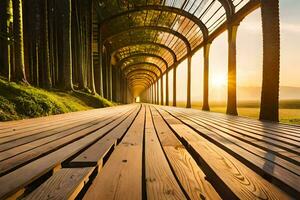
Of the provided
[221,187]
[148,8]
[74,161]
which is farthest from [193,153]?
[148,8]

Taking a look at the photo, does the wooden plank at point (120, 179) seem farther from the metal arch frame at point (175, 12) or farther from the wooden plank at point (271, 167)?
the metal arch frame at point (175, 12)

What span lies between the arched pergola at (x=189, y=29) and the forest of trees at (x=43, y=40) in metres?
2.41

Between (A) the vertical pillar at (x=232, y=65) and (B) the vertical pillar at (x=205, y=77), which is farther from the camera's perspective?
(B) the vertical pillar at (x=205, y=77)

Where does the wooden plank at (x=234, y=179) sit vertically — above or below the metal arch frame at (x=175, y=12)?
below

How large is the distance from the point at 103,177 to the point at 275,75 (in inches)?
262

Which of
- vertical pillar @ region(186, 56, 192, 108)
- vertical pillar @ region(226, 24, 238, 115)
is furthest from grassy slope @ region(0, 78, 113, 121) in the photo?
vertical pillar @ region(186, 56, 192, 108)

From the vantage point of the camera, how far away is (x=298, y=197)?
143 cm

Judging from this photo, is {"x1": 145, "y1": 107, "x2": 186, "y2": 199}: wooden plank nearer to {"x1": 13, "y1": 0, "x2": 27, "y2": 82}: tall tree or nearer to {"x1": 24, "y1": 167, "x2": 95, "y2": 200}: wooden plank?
{"x1": 24, "y1": 167, "x2": 95, "y2": 200}: wooden plank

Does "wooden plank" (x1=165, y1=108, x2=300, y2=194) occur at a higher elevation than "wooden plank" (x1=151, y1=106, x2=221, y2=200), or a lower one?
higher

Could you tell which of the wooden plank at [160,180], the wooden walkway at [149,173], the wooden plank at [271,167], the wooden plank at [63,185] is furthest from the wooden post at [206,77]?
the wooden plank at [63,185]

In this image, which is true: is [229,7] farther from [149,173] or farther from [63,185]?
[63,185]

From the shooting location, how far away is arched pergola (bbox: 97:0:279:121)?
23.7ft

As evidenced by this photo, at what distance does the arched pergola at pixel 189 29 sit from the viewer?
23.7ft

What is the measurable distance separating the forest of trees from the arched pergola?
7.90 feet
